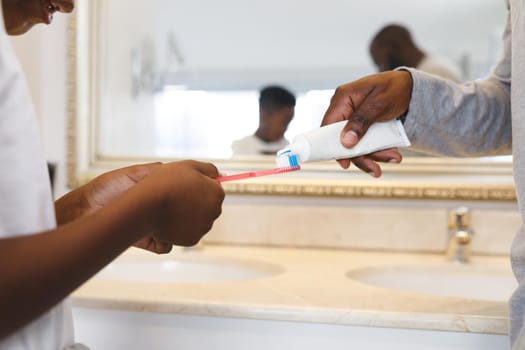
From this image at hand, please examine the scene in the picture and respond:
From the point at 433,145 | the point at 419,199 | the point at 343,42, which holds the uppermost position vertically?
the point at 343,42

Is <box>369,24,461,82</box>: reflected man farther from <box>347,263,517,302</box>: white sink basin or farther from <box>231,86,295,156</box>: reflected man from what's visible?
<box>347,263,517,302</box>: white sink basin

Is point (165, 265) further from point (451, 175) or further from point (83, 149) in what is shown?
point (451, 175)

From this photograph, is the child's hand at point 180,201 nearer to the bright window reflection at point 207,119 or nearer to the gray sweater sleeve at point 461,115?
the gray sweater sleeve at point 461,115

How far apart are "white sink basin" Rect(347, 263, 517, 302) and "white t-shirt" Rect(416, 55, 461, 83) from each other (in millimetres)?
354

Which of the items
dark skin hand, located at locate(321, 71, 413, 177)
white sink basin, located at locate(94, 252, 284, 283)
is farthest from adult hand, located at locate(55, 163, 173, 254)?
white sink basin, located at locate(94, 252, 284, 283)

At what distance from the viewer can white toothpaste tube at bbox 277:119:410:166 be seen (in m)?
0.56

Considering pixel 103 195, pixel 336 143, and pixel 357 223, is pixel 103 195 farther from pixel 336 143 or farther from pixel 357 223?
pixel 357 223

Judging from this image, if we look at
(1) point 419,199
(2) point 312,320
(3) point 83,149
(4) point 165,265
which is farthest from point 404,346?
(3) point 83,149

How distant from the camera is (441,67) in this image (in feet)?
3.34

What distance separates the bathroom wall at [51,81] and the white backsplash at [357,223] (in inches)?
14.6

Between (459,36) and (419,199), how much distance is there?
317 mm

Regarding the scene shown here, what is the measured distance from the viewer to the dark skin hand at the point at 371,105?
1.87ft

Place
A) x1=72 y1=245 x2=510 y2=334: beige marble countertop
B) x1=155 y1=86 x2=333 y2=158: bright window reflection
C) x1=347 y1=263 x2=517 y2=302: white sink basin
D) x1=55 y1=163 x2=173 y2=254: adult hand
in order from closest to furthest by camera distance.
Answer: x1=55 y1=163 x2=173 y2=254: adult hand, x1=72 y1=245 x2=510 y2=334: beige marble countertop, x1=347 y1=263 x2=517 y2=302: white sink basin, x1=155 y1=86 x2=333 y2=158: bright window reflection

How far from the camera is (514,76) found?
515 millimetres
